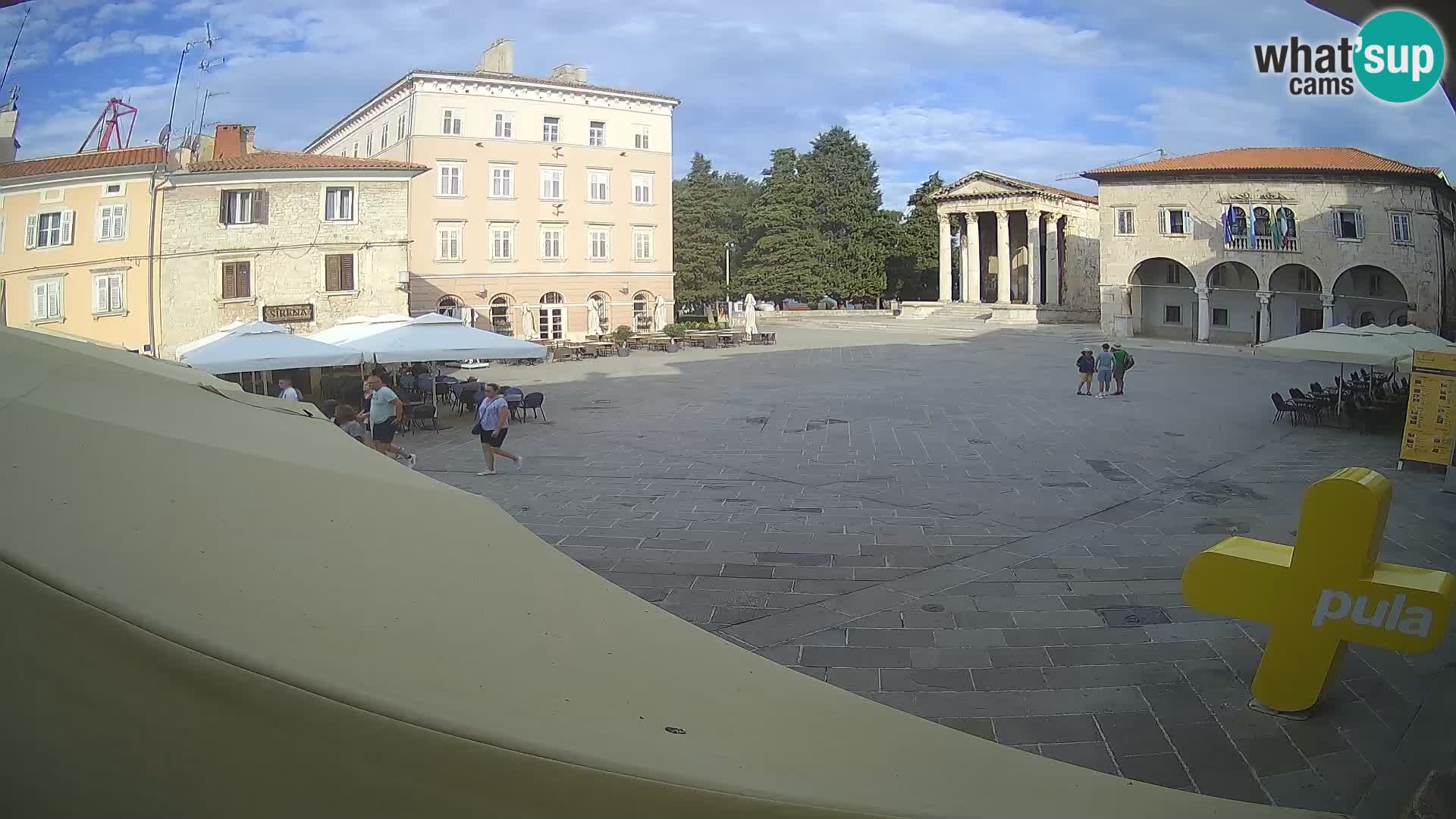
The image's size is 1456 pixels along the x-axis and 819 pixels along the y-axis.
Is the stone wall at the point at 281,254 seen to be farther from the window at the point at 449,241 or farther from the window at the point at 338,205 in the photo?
the window at the point at 449,241

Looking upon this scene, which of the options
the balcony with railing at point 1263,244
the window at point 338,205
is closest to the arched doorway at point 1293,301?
the balcony with railing at point 1263,244

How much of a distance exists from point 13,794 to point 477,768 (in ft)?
2.53

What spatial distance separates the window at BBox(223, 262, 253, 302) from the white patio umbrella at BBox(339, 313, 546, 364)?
1209cm

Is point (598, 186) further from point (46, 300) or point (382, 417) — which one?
point (46, 300)

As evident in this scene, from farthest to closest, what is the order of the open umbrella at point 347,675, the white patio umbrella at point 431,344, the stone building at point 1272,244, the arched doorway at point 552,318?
the arched doorway at point 552,318 < the stone building at point 1272,244 < the white patio umbrella at point 431,344 < the open umbrella at point 347,675

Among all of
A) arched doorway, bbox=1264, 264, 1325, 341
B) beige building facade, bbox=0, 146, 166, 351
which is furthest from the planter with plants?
arched doorway, bbox=1264, 264, 1325, 341

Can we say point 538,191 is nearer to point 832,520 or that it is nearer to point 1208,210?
point 1208,210

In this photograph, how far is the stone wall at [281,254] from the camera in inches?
960

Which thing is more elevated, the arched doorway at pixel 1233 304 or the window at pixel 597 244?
the window at pixel 597 244

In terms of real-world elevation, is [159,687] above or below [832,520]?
above

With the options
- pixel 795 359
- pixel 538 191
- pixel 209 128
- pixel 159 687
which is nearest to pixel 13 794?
pixel 159 687

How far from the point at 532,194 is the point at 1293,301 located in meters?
33.2

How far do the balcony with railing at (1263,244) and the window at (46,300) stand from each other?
41.1 m

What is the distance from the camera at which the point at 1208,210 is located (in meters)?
40.1
